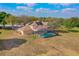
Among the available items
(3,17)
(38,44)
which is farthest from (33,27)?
(3,17)

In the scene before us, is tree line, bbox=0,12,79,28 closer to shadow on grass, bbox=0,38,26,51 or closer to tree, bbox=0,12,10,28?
tree, bbox=0,12,10,28

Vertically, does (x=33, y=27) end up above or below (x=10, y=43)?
above

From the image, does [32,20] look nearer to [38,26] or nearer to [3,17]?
[38,26]

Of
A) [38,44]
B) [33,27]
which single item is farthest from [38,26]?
[38,44]

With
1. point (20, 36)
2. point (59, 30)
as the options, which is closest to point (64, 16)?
point (59, 30)

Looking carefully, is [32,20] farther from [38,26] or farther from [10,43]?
[10,43]

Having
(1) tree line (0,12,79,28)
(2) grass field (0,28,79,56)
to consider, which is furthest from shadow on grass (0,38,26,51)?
(1) tree line (0,12,79,28)
